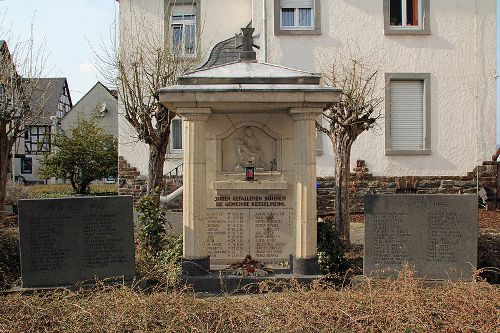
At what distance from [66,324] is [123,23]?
40.0 ft

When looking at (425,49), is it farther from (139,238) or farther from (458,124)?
(139,238)

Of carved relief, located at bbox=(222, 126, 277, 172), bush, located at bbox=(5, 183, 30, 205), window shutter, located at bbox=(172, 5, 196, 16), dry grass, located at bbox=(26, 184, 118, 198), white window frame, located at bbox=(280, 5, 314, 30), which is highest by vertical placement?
window shutter, located at bbox=(172, 5, 196, 16)

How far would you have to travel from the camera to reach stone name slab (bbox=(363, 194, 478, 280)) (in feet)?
21.6

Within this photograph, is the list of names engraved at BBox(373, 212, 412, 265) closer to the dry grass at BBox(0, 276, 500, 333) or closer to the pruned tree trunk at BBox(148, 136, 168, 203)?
the dry grass at BBox(0, 276, 500, 333)

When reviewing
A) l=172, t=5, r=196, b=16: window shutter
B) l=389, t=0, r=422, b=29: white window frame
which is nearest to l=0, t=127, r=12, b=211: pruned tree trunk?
l=172, t=5, r=196, b=16: window shutter

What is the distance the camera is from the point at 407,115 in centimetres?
1504

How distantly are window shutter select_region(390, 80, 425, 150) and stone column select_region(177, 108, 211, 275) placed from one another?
9.71 m

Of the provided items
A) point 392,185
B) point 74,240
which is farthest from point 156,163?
point 392,185

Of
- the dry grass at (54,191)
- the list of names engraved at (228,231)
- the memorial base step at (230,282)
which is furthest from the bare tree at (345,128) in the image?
the dry grass at (54,191)

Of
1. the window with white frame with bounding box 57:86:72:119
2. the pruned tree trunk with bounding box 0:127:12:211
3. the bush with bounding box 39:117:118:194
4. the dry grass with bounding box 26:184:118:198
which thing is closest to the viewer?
the pruned tree trunk with bounding box 0:127:12:211

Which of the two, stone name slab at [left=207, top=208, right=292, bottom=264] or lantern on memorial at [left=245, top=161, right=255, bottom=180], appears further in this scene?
stone name slab at [left=207, top=208, right=292, bottom=264]

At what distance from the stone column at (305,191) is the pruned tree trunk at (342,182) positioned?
3.04m

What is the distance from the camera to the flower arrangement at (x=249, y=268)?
22.1 ft

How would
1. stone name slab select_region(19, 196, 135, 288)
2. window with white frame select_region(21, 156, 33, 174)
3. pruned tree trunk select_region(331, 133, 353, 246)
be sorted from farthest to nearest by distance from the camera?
window with white frame select_region(21, 156, 33, 174), pruned tree trunk select_region(331, 133, 353, 246), stone name slab select_region(19, 196, 135, 288)
